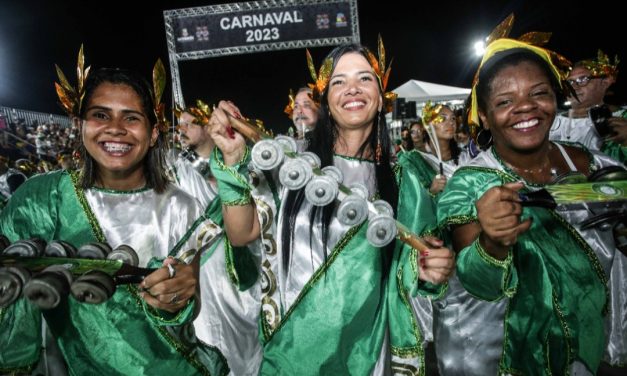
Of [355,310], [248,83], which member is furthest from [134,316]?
[248,83]

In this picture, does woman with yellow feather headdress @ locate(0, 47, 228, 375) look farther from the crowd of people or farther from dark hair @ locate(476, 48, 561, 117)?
dark hair @ locate(476, 48, 561, 117)

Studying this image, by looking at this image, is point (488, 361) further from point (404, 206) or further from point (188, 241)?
point (188, 241)

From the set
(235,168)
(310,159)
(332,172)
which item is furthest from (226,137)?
(332,172)

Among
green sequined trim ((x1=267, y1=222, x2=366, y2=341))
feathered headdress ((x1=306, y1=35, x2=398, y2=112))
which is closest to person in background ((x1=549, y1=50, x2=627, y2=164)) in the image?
feathered headdress ((x1=306, y1=35, x2=398, y2=112))

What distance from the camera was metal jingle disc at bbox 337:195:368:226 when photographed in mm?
1630

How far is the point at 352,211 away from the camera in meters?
1.63

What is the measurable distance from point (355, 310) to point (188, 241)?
942 mm

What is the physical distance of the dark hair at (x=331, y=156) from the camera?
2066mm

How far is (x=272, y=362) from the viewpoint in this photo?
1.95 meters

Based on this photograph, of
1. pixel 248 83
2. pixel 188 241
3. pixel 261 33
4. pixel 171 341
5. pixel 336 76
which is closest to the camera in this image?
pixel 171 341

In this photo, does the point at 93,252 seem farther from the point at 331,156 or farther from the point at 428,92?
the point at 428,92

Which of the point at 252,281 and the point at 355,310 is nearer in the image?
the point at 355,310

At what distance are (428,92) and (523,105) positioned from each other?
14.8 metres

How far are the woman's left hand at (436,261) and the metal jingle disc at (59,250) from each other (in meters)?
1.50
